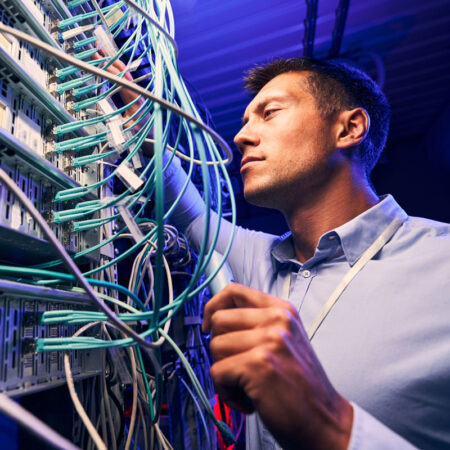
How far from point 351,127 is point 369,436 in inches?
43.5

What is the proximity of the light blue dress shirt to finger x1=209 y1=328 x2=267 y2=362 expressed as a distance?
0.19 m

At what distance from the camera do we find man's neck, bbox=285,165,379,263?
3.85 feet

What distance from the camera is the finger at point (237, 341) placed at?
0.45 metres

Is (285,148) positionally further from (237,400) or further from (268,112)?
(237,400)

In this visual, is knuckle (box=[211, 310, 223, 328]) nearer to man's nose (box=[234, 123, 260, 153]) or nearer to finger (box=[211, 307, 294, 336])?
finger (box=[211, 307, 294, 336])

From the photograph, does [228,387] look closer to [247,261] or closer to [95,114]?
[95,114]

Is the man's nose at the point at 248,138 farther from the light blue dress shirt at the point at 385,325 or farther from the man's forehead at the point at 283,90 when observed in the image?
the light blue dress shirt at the point at 385,325

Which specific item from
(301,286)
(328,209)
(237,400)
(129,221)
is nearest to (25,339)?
(129,221)

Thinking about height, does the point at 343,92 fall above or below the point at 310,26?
below

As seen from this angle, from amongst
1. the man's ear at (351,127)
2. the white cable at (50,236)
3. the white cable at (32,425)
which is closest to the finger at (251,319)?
the white cable at (50,236)

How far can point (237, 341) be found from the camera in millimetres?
458

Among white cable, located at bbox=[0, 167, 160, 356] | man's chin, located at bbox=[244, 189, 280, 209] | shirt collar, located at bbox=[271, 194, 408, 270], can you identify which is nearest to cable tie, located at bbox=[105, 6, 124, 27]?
man's chin, located at bbox=[244, 189, 280, 209]

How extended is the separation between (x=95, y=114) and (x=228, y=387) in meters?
0.77

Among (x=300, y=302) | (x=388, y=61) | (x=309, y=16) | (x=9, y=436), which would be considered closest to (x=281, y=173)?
(x=300, y=302)
